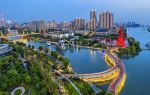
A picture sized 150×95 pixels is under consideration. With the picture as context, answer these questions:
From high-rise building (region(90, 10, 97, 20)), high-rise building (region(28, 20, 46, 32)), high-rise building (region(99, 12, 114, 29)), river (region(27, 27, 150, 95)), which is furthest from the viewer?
high-rise building (region(90, 10, 97, 20))

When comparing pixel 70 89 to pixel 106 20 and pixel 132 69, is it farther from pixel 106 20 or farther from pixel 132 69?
pixel 106 20

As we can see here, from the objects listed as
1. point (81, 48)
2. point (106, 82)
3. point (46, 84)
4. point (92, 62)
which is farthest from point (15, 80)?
point (81, 48)

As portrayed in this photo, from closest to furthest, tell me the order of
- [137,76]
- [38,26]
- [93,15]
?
[137,76], [38,26], [93,15]

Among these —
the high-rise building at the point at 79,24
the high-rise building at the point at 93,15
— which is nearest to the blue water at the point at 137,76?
the high-rise building at the point at 79,24

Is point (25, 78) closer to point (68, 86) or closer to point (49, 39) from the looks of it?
point (68, 86)

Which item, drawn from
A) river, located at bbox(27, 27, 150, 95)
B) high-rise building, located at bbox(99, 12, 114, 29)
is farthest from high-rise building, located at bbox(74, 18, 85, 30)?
river, located at bbox(27, 27, 150, 95)

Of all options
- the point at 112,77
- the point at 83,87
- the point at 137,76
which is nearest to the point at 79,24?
the point at 137,76

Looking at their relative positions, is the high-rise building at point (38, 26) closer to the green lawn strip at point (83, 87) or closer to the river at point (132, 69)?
the river at point (132, 69)

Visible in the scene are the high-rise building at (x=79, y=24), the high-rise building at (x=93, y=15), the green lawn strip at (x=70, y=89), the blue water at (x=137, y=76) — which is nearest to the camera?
the green lawn strip at (x=70, y=89)

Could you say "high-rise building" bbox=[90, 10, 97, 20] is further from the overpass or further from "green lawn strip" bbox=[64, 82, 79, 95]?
"green lawn strip" bbox=[64, 82, 79, 95]
